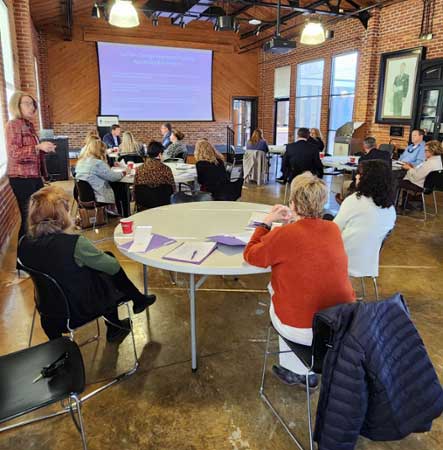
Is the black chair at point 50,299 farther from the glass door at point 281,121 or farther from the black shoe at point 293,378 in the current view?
the glass door at point 281,121

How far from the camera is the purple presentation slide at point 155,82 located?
11062 millimetres

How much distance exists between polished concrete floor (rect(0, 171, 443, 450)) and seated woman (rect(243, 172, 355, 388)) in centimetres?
52

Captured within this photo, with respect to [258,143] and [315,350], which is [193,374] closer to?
[315,350]

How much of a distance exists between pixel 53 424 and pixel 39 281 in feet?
2.25

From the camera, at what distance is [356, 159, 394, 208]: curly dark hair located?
242 centimetres

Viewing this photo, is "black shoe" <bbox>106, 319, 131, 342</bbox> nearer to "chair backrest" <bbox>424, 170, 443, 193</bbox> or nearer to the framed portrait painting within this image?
"chair backrest" <bbox>424, 170, 443, 193</bbox>

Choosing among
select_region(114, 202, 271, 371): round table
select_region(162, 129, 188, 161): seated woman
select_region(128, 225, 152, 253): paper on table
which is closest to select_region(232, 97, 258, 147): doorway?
select_region(162, 129, 188, 161): seated woman

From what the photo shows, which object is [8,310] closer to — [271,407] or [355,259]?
[271,407]

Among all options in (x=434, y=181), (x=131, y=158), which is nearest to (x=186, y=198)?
(x=131, y=158)

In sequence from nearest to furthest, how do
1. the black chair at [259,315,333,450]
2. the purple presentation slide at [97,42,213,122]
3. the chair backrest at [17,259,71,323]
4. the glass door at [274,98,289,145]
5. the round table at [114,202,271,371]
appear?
1. the black chair at [259,315,333,450]
2. the chair backrest at [17,259,71,323]
3. the round table at [114,202,271,371]
4. the purple presentation slide at [97,42,213,122]
5. the glass door at [274,98,289,145]

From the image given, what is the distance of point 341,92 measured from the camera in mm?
9836

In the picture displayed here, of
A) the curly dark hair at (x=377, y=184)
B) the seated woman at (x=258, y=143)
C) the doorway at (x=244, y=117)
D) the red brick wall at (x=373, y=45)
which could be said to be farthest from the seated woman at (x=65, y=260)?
the doorway at (x=244, y=117)

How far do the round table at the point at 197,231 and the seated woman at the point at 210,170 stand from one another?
1.19m

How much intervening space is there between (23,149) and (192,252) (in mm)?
2209
